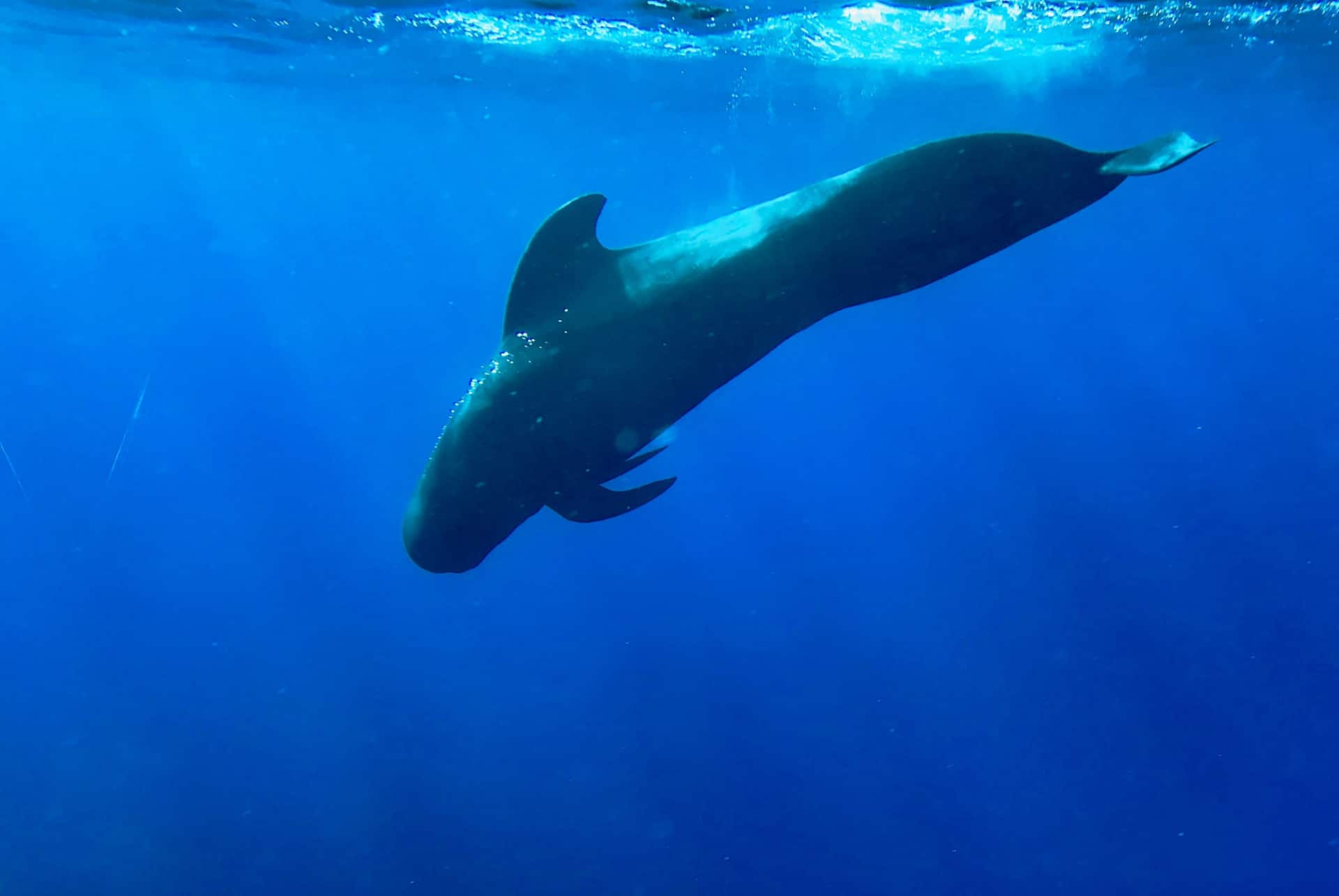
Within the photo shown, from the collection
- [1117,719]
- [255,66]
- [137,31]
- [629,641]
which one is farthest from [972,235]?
[255,66]

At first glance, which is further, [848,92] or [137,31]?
[848,92]

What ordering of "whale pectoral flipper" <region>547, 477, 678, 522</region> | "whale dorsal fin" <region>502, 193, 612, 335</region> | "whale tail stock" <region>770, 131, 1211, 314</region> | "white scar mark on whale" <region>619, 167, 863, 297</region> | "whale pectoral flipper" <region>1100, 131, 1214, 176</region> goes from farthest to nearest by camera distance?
"whale pectoral flipper" <region>547, 477, 678, 522</region> < "whale dorsal fin" <region>502, 193, 612, 335</region> < "white scar mark on whale" <region>619, 167, 863, 297</region> < "whale tail stock" <region>770, 131, 1211, 314</region> < "whale pectoral flipper" <region>1100, 131, 1214, 176</region>

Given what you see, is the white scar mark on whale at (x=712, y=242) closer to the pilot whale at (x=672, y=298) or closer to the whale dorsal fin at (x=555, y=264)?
the pilot whale at (x=672, y=298)

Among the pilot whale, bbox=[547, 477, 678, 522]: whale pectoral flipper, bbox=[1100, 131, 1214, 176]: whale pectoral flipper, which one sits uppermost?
bbox=[1100, 131, 1214, 176]: whale pectoral flipper

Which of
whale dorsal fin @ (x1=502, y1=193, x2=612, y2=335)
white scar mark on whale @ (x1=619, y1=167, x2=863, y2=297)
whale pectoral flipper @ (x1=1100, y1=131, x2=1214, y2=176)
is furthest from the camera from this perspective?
whale dorsal fin @ (x1=502, y1=193, x2=612, y2=335)

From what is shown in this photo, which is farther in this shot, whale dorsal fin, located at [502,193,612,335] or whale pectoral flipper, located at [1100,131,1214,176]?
whale dorsal fin, located at [502,193,612,335]

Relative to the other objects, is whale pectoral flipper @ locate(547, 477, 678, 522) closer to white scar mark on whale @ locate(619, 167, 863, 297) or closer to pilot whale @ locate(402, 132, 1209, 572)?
pilot whale @ locate(402, 132, 1209, 572)

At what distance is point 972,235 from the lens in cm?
454

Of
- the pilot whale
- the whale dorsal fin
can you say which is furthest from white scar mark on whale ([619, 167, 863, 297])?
the whale dorsal fin

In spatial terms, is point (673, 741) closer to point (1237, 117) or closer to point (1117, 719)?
point (1117, 719)

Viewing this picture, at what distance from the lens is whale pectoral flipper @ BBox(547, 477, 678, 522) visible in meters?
5.76

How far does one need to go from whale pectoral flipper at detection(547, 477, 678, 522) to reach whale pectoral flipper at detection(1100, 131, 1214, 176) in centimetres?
320

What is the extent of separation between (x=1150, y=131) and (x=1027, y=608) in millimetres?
26637

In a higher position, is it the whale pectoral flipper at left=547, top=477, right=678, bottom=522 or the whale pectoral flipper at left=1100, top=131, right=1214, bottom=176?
the whale pectoral flipper at left=1100, top=131, right=1214, bottom=176
